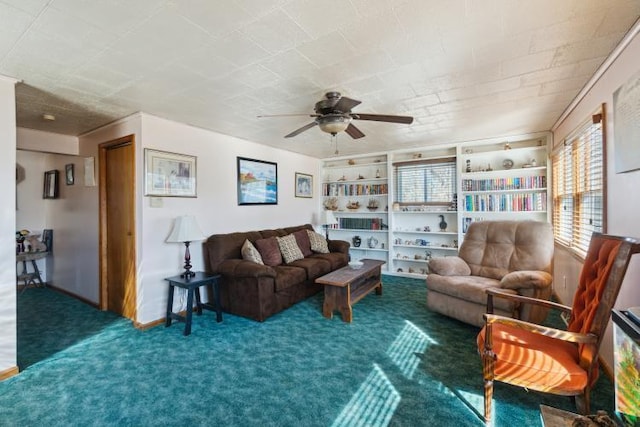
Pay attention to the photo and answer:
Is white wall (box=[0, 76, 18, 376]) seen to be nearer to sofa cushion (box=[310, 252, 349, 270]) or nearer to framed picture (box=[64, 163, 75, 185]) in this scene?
framed picture (box=[64, 163, 75, 185])

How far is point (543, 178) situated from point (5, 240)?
19.9 feet

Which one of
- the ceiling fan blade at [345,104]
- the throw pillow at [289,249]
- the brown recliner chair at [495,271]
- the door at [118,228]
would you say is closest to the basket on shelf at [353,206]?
the throw pillow at [289,249]

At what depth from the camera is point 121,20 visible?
1624 millimetres

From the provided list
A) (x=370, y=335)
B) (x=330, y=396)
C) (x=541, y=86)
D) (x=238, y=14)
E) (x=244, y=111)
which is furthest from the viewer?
(x=244, y=111)

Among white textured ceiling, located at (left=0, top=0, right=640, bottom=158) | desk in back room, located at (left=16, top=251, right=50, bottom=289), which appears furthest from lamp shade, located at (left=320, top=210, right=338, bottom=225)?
desk in back room, located at (left=16, top=251, right=50, bottom=289)

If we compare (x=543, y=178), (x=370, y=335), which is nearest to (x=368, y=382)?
(x=370, y=335)

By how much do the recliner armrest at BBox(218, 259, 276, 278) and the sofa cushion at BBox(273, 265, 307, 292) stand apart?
0.13 m

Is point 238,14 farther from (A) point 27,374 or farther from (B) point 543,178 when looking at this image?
(B) point 543,178

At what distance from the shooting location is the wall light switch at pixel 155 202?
3236mm

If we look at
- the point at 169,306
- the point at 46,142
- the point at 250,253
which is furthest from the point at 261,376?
the point at 46,142

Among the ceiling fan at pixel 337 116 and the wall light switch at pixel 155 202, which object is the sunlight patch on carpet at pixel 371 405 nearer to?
the ceiling fan at pixel 337 116

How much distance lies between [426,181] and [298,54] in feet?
12.5

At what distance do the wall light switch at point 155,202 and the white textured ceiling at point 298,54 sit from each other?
94cm

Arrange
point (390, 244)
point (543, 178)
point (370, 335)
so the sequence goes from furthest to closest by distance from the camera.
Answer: point (390, 244)
point (543, 178)
point (370, 335)
